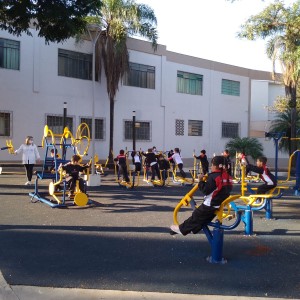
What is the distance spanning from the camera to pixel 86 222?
924 cm

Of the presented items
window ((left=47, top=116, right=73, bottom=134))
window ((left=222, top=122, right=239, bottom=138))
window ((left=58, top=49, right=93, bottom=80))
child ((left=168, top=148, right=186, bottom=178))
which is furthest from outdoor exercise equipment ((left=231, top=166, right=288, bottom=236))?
window ((left=222, top=122, right=239, bottom=138))

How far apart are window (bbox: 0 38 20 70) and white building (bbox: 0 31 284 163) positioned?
49 millimetres

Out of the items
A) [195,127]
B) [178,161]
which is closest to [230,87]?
[195,127]

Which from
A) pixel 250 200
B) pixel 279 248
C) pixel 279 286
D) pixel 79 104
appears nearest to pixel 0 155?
pixel 79 104

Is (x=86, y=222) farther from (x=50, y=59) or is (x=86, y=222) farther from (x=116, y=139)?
(x=116, y=139)

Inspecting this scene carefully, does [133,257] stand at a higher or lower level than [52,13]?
lower

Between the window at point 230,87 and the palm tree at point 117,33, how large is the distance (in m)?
10.8

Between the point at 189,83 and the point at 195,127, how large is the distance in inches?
123

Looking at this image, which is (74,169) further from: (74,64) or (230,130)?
(230,130)

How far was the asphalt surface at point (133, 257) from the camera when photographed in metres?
5.34

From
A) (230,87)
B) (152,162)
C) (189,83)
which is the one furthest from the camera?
(230,87)

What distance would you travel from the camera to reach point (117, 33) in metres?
24.6

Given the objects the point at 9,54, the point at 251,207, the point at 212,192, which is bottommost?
the point at 251,207

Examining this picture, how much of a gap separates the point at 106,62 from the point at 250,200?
1799cm
